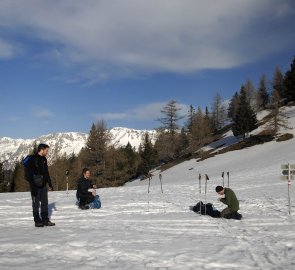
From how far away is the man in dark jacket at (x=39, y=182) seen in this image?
11062 millimetres

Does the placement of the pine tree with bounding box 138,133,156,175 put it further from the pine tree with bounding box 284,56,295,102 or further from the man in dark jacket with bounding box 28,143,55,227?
the man in dark jacket with bounding box 28,143,55,227

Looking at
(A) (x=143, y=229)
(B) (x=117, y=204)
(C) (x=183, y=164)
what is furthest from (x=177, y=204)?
(C) (x=183, y=164)

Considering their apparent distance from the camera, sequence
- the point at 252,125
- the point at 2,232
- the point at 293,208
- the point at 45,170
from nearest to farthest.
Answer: the point at 2,232 < the point at 45,170 < the point at 293,208 < the point at 252,125

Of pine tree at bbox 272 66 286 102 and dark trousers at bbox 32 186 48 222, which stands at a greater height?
pine tree at bbox 272 66 286 102

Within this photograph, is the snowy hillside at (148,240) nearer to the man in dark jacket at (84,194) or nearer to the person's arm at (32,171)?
the man in dark jacket at (84,194)

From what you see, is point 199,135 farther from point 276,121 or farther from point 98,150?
point 98,150

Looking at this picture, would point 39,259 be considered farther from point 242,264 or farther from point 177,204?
point 177,204

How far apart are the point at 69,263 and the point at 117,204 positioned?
1117 centimetres

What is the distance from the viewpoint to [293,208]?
15141 mm

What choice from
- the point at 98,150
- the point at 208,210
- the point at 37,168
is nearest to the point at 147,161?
the point at 98,150

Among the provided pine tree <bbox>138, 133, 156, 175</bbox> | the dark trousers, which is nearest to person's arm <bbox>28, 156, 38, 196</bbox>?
the dark trousers

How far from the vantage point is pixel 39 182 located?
11.1 m

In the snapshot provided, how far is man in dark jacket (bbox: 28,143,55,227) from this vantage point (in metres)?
11.1

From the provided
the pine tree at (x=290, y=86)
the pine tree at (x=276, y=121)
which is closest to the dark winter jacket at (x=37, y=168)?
the pine tree at (x=276, y=121)
